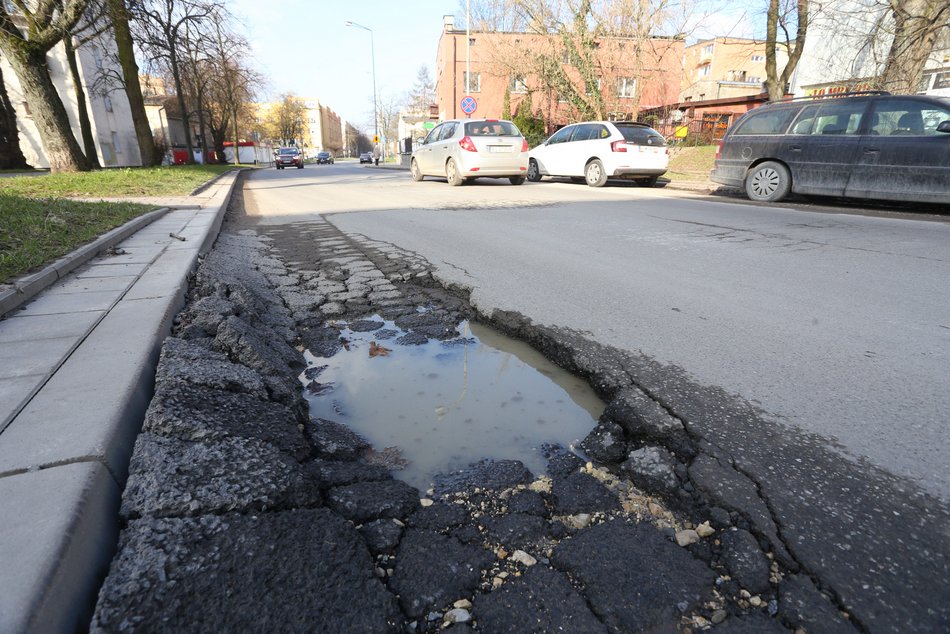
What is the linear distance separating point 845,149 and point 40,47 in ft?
56.6

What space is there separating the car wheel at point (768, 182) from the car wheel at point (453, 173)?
22.2 ft

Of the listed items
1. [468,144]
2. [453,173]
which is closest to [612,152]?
[468,144]

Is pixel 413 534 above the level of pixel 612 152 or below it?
below

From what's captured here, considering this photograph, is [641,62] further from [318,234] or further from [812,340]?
[812,340]

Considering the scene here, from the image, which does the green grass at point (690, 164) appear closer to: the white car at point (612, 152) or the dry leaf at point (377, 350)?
the white car at point (612, 152)

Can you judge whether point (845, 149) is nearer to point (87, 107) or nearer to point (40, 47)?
point (40, 47)

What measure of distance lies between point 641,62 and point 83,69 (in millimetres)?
29293

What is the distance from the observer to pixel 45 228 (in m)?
4.76

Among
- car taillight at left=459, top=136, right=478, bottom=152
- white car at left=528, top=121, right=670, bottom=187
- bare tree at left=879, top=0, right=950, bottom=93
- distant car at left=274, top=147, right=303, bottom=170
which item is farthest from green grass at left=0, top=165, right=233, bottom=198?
distant car at left=274, top=147, right=303, bottom=170

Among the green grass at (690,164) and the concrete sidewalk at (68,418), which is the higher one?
the green grass at (690,164)

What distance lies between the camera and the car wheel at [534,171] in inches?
571

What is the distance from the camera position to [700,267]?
14.7ft

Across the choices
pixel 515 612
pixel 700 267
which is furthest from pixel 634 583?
pixel 700 267

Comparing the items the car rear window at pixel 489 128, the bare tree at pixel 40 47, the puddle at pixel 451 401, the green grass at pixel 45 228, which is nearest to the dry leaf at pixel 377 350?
the puddle at pixel 451 401
